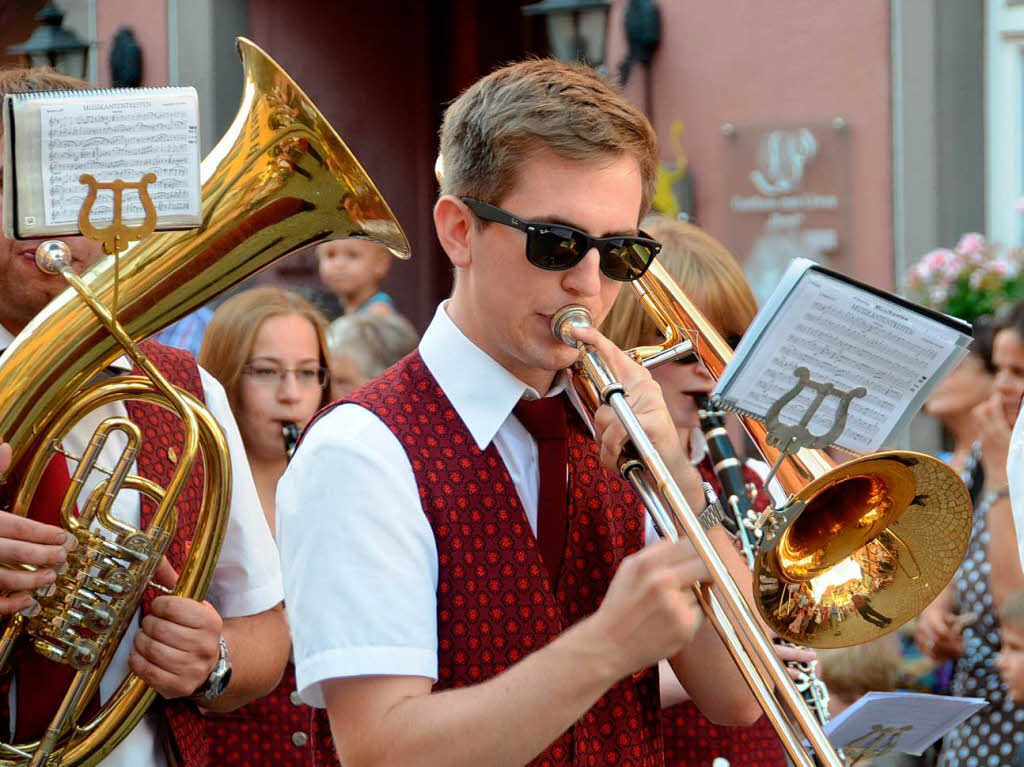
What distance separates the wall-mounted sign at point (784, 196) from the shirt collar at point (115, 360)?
173 inches

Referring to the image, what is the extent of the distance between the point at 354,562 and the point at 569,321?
0.42m

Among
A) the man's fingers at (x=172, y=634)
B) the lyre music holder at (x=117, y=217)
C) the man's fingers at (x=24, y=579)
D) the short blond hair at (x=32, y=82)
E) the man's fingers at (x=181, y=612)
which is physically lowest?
the man's fingers at (x=172, y=634)

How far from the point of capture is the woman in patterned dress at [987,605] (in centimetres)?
373

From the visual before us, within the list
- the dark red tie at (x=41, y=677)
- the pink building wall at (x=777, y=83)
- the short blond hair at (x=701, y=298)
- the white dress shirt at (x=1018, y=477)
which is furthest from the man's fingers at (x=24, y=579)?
the pink building wall at (x=777, y=83)

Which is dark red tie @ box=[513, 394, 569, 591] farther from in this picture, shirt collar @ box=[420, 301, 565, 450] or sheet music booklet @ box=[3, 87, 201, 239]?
sheet music booklet @ box=[3, 87, 201, 239]

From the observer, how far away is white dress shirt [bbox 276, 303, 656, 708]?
191cm

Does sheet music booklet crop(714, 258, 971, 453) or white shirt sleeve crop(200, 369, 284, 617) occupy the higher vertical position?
sheet music booklet crop(714, 258, 971, 453)

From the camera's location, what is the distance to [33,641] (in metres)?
2.34

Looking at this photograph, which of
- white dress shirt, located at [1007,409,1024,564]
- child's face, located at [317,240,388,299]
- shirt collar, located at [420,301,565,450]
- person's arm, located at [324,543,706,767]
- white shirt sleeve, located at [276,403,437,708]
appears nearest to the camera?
person's arm, located at [324,543,706,767]

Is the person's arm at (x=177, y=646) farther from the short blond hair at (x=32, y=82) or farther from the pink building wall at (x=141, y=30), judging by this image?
the pink building wall at (x=141, y=30)

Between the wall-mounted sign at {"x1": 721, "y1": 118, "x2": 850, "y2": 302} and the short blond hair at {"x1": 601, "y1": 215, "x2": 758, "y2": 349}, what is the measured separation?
11.2ft

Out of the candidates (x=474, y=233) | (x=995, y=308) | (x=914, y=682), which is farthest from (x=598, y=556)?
(x=995, y=308)

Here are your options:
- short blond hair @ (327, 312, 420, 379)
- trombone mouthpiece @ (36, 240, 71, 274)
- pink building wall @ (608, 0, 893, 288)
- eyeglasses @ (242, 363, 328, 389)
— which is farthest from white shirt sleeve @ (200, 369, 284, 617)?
pink building wall @ (608, 0, 893, 288)

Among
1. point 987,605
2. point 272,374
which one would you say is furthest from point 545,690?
point 987,605
